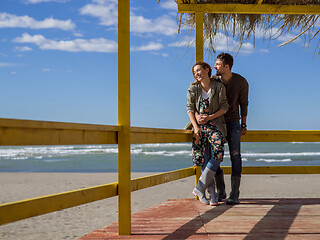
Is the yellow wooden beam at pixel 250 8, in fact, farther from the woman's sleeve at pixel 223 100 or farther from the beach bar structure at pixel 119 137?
the woman's sleeve at pixel 223 100

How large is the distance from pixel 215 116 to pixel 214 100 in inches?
6.1

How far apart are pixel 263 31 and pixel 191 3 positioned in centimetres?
115

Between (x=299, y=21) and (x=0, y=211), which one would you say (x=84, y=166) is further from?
(x=0, y=211)

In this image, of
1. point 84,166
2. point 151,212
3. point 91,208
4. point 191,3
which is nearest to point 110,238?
point 151,212

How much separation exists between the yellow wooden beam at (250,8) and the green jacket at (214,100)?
1.05 meters

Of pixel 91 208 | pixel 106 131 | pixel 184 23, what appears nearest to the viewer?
pixel 106 131

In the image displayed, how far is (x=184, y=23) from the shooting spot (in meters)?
4.88

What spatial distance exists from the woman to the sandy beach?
2.33m

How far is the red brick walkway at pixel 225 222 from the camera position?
274 centimetres

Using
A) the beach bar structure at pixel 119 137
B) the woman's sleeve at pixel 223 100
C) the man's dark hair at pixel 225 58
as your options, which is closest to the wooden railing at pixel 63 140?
the beach bar structure at pixel 119 137

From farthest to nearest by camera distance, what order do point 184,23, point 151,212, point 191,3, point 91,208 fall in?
point 91,208 → point 184,23 → point 191,3 → point 151,212

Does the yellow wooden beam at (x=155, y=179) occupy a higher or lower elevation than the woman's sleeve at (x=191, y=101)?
lower

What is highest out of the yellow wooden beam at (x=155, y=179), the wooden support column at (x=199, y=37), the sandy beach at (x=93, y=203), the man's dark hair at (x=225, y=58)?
the wooden support column at (x=199, y=37)

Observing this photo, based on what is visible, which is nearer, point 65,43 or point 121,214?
point 121,214
